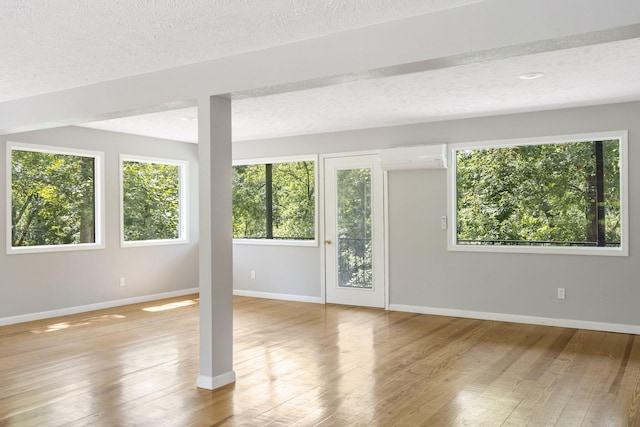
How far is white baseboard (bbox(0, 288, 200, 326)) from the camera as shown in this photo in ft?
20.6

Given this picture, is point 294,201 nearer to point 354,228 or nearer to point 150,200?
point 354,228

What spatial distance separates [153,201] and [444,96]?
15.7 feet

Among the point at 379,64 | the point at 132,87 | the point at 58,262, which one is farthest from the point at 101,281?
the point at 379,64

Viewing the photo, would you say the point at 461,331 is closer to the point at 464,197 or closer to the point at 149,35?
the point at 464,197

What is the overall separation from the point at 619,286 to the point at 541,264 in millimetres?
797

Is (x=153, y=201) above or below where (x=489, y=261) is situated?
above

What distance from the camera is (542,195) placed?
6312 millimetres

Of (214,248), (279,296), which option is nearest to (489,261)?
(279,296)

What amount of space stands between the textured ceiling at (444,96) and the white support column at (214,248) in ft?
4.39

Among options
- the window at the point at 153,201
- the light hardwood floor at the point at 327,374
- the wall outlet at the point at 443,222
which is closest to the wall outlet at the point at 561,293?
the light hardwood floor at the point at 327,374

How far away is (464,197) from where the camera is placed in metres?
6.69

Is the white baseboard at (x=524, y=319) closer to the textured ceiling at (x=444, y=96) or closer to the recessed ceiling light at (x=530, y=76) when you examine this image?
the textured ceiling at (x=444, y=96)

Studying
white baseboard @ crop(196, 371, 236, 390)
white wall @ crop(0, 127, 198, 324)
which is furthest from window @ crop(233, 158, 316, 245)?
white baseboard @ crop(196, 371, 236, 390)

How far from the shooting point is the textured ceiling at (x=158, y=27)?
2.86 meters
